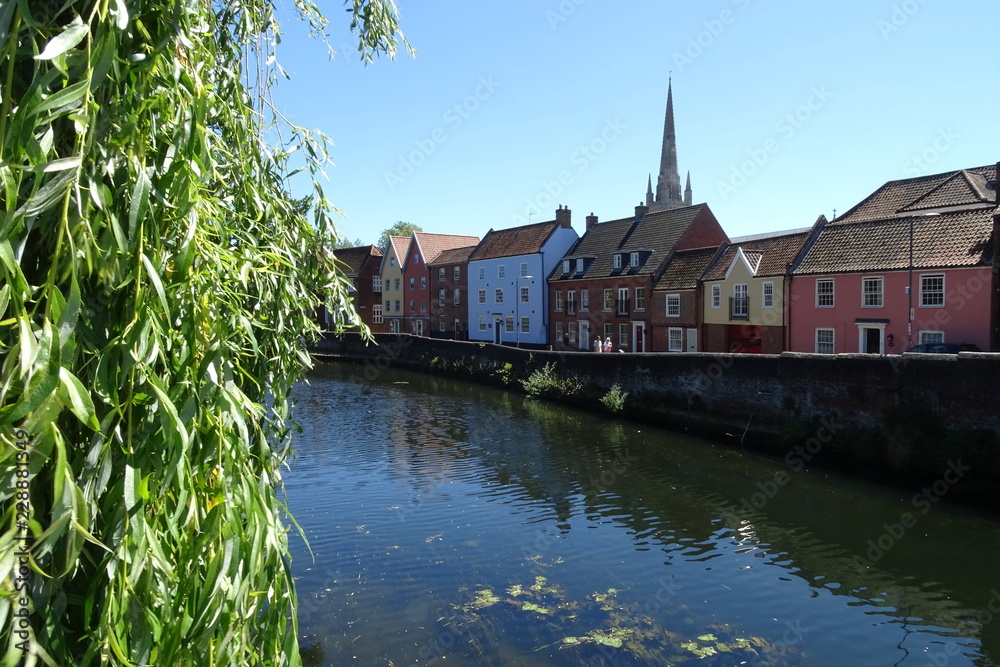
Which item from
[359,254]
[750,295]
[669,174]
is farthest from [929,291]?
[669,174]

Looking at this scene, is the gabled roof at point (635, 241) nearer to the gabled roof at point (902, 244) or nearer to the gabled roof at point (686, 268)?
the gabled roof at point (686, 268)

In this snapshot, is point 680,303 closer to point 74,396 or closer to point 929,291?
point 929,291

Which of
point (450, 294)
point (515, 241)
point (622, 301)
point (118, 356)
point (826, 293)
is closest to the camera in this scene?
point (118, 356)

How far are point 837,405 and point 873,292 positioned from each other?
1126cm

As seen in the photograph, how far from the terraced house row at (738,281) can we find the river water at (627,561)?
11.4 meters

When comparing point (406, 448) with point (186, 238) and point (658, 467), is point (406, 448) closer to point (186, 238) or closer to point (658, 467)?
point (658, 467)

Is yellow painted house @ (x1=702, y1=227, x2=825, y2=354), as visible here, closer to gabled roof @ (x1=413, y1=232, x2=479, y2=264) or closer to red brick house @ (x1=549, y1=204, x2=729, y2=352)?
red brick house @ (x1=549, y1=204, x2=729, y2=352)

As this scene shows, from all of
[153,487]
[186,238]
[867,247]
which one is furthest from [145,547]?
[867,247]

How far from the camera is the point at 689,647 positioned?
9.34 m

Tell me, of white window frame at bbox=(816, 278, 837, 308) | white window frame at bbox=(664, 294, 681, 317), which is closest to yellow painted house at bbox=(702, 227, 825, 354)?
white window frame at bbox=(816, 278, 837, 308)

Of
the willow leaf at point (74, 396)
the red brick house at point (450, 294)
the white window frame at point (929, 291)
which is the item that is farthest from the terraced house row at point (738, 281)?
the willow leaf at point (74, 396)

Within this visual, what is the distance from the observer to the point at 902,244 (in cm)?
2866

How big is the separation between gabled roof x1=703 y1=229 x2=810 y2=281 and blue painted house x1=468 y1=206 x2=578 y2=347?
14897 millimetres

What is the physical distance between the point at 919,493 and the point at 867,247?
53.3 ft
